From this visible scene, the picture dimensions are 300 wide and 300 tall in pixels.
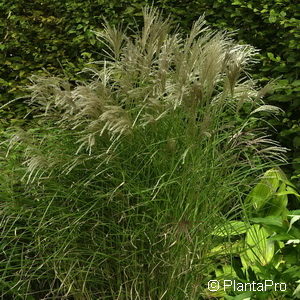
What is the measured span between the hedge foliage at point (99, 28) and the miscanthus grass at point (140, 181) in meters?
1.34

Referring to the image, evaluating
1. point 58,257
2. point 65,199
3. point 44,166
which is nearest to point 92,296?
point 58,257

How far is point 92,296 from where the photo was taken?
11.2ft

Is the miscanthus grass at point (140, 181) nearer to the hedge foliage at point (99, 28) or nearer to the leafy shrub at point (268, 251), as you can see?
the leafy shrub at point (268, 251)

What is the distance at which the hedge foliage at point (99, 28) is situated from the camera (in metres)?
4.76

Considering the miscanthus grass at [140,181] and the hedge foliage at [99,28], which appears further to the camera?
the hedge foliage at [99,28]

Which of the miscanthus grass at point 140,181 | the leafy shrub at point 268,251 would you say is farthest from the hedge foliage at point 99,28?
the miscanthus grass at point 140,181

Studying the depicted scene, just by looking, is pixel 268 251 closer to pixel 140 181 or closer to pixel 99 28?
pixel 140 181

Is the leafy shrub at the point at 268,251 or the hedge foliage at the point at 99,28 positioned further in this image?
the hedge foliage at the point at 99,28

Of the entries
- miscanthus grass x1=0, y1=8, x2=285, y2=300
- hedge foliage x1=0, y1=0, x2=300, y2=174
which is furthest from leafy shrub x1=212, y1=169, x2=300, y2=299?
hedge foliage x1=0, y1=0, x2=300, y2=174

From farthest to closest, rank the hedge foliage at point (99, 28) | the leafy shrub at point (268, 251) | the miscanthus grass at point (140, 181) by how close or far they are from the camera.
→ the hedge foliage at point (99, 28), the leafy shrub at point (268, 251), the miscanthus grass at point (140, 181)

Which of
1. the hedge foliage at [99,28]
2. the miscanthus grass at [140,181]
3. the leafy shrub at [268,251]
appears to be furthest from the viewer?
the hedge foliage at [99,28]

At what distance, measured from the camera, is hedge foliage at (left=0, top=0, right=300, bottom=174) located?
187 inches

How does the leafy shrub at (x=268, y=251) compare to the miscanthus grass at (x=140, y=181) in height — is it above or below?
below

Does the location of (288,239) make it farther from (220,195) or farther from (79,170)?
(79,170)
